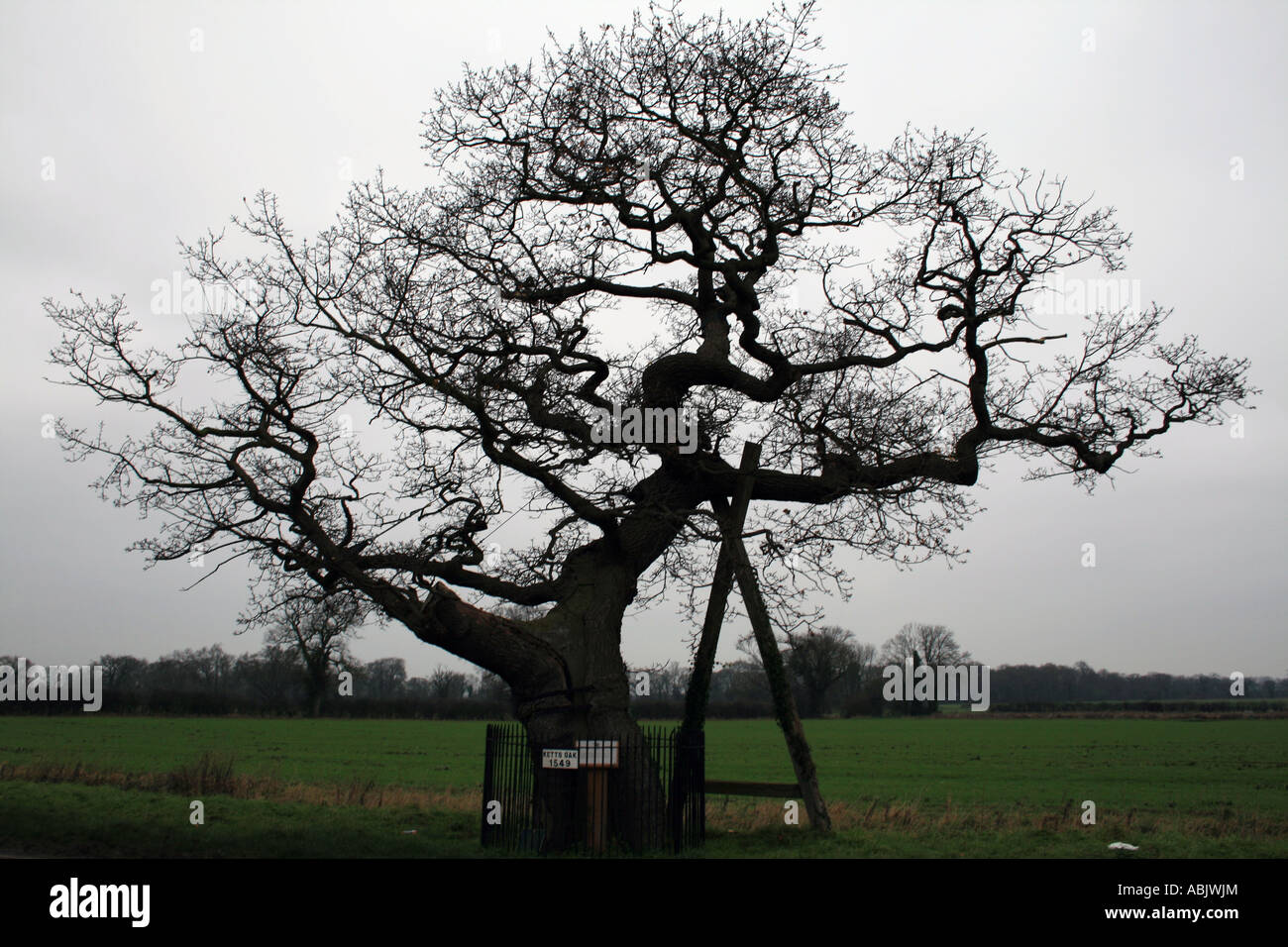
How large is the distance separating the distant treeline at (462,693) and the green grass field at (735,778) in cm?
500

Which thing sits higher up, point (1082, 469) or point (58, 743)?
point (1082, 469)

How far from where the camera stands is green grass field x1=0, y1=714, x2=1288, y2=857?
13.6 metres

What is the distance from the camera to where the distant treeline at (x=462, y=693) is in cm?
7719

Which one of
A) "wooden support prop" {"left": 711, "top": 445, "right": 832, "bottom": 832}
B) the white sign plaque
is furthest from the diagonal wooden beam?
the white sign plaque

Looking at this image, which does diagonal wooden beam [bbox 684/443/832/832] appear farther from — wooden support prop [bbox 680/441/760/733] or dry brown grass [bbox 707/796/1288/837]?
dry brown grass [bbox 707/796/1288/837]

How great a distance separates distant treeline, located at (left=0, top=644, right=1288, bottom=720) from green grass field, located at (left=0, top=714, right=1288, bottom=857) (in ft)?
16.4

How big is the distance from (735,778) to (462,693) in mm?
70670
